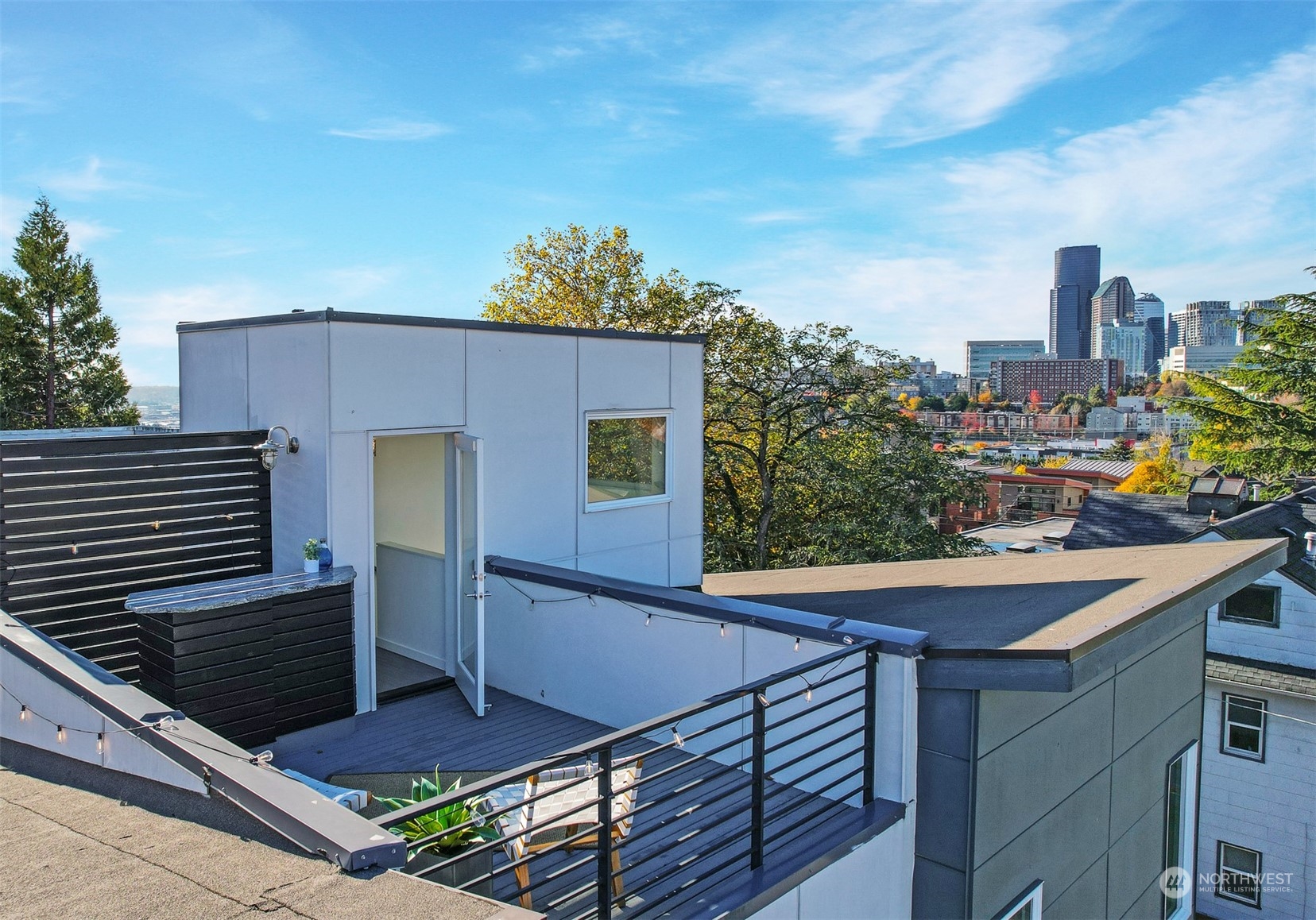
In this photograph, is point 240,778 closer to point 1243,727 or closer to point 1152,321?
point 1243,727

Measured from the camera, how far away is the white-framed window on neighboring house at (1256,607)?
13352mm

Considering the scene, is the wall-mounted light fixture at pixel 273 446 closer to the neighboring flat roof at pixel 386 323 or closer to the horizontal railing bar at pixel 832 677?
the neighboring flat roof at pixel 386 323

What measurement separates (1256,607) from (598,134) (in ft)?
63.7

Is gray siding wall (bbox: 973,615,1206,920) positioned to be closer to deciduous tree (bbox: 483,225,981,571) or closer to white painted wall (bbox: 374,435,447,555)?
white painted wall (bbox: 374,435,447,555)

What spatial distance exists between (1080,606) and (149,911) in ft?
14.8

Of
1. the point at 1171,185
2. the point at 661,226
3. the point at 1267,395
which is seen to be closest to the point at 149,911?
the point at 661,226

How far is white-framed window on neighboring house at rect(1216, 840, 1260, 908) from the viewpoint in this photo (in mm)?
13516

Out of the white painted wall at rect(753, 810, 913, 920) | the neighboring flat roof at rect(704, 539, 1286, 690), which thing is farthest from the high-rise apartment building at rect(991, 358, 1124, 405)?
the white painted wall at rect(753, 810, 913, 920)

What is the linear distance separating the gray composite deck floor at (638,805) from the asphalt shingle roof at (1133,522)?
52.5ft

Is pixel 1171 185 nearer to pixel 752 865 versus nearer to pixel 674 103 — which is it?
pixel 674 103

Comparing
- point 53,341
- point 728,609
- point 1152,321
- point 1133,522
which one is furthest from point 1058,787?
point 1152,321

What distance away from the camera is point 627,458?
24.4ft

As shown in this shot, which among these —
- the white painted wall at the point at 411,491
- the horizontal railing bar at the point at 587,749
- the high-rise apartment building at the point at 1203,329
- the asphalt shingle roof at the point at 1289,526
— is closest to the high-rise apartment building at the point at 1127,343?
the high-rise apartment building at the point at 1203,329

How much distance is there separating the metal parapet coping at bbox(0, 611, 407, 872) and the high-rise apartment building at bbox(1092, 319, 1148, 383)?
185 meters
